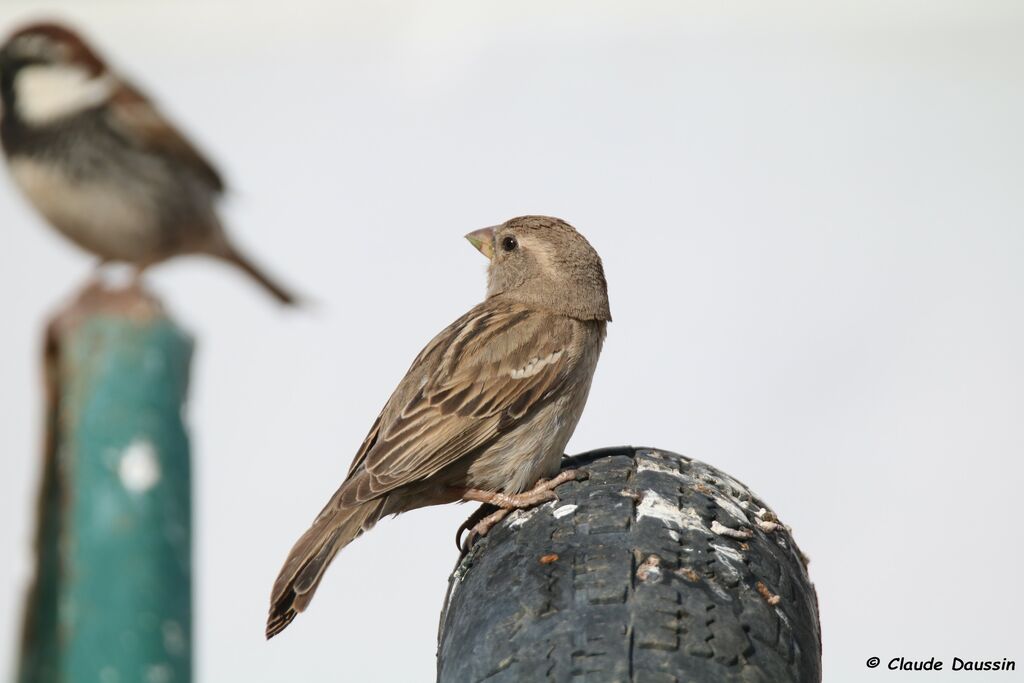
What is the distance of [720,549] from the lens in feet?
11.1

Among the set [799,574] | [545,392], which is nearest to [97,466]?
[799,574]

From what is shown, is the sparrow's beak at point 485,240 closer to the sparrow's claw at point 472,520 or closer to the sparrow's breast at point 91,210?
the sparrow's claw at point 472,520

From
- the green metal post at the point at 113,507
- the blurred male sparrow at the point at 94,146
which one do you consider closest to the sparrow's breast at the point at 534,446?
the blurred male sparrow at the point at 94,146

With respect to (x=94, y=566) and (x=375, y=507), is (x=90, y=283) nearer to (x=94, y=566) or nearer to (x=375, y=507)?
(x=94, y=566)

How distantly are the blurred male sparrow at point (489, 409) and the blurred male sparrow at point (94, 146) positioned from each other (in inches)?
44.3

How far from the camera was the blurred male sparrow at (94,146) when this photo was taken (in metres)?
3.14

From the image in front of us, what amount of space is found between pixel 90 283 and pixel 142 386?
276mm

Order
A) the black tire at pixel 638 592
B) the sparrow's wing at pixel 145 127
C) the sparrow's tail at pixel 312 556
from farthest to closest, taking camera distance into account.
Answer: the sparrow's tail at pixel 312 556, the sparrow's wing at pixel 145 127, the black tire at pixel 638 592

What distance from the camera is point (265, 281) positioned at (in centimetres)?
474

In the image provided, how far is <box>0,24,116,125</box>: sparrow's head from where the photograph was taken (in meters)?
3.48

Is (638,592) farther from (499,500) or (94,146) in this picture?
(94,146)

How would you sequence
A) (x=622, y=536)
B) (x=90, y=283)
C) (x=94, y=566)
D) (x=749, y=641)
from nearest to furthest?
1. (x=94, y=566)
2. (x=90, y=283)
3. (x=749, y=641)
4. (x=622, y=536)

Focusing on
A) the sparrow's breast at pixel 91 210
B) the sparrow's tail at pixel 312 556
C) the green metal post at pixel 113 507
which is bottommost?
the green metal post at pixel 113 507

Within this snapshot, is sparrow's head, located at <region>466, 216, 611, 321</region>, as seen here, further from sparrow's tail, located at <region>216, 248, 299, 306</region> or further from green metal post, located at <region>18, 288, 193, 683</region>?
green metal post, located at <region>18, 288, 193, 683</region>
